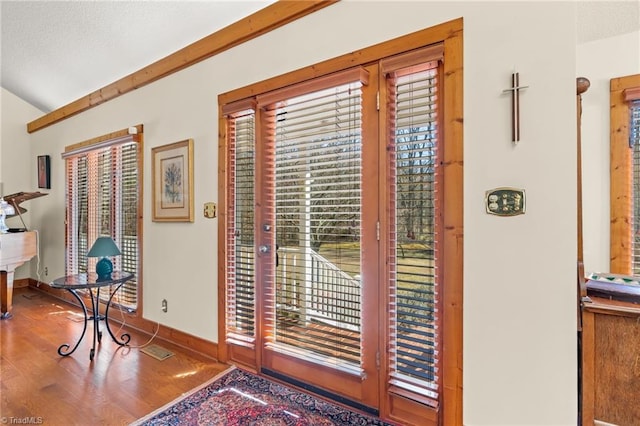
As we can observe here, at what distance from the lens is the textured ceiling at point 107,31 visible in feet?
6.79

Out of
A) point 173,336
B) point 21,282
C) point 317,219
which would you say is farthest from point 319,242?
point 21,282

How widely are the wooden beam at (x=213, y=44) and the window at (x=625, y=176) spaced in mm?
1948

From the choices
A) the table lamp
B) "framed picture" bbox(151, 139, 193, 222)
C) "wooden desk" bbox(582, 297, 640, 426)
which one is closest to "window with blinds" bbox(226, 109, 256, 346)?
"framed picture" bbox(151, 139, 193, 222)

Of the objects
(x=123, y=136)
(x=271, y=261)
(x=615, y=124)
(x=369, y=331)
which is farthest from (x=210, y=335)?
(x=615, y=124)

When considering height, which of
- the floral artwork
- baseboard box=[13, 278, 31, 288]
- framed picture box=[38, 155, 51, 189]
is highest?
framed picture box=[38, 155, 51, 189]

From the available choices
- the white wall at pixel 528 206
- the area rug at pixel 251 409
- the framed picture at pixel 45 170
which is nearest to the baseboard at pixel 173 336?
the area rug at pixel 251 409

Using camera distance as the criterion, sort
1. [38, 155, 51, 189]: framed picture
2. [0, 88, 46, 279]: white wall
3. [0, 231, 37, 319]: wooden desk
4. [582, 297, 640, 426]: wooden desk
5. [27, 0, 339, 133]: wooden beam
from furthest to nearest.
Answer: [0, 88, 46, 279]: white wall, [38, 155, 51, 189]: framed picture, [0, 231, 37, 319]: wooden desk, [27, 0, 339, 133]: wooden beam, [582, 297, 640, 426]: wooden desk

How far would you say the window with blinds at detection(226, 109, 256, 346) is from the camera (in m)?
2.53

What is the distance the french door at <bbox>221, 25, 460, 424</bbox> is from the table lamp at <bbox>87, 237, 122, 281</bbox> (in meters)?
1.06

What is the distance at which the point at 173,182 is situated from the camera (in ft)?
10.0

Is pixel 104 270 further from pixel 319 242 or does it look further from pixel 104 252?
pixel 319 242

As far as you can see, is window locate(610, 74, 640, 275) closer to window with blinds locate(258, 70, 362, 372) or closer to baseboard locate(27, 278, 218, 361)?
window with blinds locate(258, 70, 362, 372)

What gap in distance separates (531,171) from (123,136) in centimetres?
375

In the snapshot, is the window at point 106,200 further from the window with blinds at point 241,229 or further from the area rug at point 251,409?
the area rug at point 251,409
